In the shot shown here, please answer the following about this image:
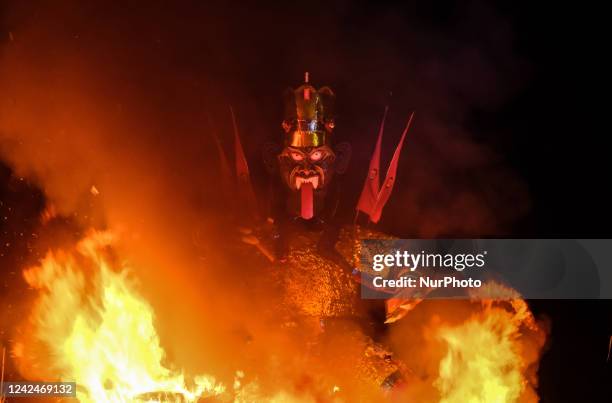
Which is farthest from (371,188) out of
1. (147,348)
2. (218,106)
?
(147,348)

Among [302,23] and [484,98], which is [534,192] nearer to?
[484,98]

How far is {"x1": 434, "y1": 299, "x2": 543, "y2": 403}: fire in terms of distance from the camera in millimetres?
4012

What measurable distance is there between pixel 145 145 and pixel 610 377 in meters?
4.55

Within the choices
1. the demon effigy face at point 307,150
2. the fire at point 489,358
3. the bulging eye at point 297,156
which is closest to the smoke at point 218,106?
the demon effigy face at point 307,150

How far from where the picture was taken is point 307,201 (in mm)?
4090

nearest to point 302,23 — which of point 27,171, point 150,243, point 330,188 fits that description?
point 330,188

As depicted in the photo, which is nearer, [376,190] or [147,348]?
[147,348]

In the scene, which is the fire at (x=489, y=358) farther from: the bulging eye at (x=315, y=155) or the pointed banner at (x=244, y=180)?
the pointed banner at (x=244, y=180)

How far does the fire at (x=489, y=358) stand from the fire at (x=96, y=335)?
5.97 feet

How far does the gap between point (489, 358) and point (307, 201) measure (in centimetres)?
187

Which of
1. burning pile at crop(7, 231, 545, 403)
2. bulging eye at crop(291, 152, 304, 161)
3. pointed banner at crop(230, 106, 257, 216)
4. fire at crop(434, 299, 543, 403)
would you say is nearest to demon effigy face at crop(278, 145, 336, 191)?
bulging eye at crop(291, 152, 304, 161)

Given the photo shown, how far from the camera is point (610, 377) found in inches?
180

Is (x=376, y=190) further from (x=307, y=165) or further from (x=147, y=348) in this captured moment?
(x=147, y=348)

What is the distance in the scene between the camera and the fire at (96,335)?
3.95 metres
